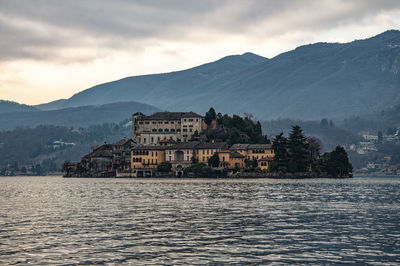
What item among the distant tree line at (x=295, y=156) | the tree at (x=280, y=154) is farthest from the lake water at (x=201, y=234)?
the distant tree line at (x=295, y=156)

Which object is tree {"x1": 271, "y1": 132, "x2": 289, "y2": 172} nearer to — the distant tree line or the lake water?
the distant tree line

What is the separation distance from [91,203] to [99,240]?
124ft

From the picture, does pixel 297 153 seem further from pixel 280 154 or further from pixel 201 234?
pixel 201 234

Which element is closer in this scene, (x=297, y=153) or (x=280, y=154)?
(x=297, y=153)

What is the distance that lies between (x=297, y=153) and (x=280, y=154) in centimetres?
555

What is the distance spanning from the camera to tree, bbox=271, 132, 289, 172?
643 ft

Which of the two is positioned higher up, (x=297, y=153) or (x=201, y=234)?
(x=297, y=153)

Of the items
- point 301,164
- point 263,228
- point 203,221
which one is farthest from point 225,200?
point 301,164

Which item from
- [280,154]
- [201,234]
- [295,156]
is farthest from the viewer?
[280,154]

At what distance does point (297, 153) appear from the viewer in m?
196

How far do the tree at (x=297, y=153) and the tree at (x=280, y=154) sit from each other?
163cm

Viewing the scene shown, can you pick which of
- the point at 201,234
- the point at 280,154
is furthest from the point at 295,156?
the point at 201,234

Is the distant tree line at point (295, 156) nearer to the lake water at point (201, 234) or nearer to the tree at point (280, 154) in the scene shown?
the tree at point (280, 154)

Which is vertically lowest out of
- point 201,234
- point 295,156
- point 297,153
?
point 201,234
